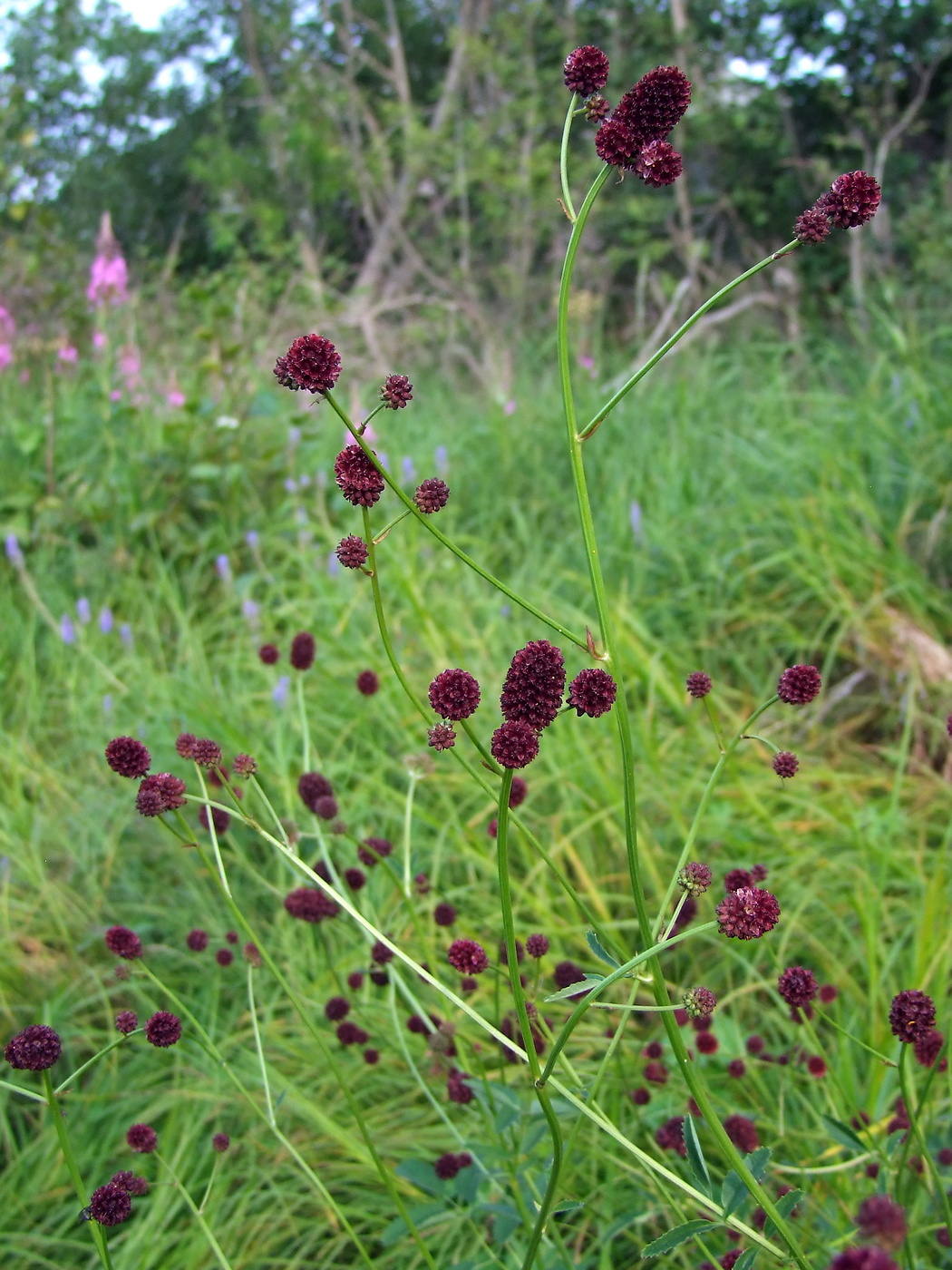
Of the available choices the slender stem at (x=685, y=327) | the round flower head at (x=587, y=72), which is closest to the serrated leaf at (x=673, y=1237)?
the slender stem at (x=685, y=327)

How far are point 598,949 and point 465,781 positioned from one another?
1.68m

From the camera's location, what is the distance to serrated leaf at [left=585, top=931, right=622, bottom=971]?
0.91 m

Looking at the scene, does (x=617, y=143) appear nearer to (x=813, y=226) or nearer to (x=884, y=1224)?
(x=813, y=226)

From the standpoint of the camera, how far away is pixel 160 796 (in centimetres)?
109

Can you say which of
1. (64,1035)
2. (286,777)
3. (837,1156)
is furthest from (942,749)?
(64,1035)

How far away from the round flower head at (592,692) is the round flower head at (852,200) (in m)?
0.41

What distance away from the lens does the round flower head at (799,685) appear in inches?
40.3

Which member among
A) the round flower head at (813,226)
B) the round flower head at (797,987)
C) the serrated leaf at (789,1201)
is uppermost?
the round flower head at (813,226)

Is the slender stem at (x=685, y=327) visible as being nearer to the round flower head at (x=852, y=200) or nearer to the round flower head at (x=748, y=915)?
the round flower head at (x=852, y=200)

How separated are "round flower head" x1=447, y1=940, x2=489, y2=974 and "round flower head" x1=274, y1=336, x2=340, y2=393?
56cm

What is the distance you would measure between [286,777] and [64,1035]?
70 centimetres

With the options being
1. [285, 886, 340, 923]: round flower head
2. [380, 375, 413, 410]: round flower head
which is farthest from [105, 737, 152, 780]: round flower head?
[380, 375, 413, 410]: round flower head

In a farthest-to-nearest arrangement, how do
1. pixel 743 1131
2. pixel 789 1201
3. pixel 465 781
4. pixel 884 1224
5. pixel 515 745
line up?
pixel 465 781, pixel 743 1131, pixel 789 1201, pixel 515 745, pixel 884 1224

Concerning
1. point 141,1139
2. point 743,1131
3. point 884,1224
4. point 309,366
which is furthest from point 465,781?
point 884,1224
